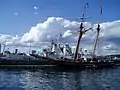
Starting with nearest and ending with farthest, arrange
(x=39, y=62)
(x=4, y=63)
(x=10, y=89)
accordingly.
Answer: (x=10, y=89) → (x=4, y=63) → (x=39, y=62)

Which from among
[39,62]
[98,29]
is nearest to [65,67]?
[39,62]

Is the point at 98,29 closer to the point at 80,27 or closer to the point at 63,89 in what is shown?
the point at 80,27

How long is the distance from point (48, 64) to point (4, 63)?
70.4 ft

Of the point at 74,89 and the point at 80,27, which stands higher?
the point at 80,27

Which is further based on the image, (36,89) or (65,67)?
(65,67)

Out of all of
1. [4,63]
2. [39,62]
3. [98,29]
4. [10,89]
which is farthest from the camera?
[98,29]

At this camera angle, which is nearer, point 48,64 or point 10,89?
point 10,89

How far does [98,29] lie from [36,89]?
119 m

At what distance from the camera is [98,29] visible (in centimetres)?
17788

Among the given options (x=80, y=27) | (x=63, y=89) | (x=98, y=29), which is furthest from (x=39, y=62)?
(x=63, y=89)

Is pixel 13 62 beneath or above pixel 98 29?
beneath

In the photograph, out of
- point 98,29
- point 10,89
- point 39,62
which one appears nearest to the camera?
point 10,89

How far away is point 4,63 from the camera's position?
138 metres

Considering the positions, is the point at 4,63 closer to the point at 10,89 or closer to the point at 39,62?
the point at 39,62
